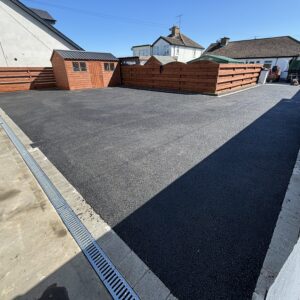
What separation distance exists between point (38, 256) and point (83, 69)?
13922 mm

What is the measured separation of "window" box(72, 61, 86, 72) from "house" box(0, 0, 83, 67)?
4.67 m

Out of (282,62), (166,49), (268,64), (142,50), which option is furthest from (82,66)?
(142,50)

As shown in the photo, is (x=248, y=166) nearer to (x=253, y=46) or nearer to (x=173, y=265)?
(x=173, y=265)

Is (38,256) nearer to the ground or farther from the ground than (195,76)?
nearer to the ground

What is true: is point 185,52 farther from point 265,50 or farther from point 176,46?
point 265,50

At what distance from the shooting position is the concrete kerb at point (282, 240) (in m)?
1.39

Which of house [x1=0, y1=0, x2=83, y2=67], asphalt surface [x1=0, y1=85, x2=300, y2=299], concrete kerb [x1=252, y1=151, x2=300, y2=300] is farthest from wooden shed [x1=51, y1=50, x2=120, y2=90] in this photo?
concrete kerb [x1=252, y1=151, x2=300, y2=300]

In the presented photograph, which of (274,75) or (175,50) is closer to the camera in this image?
(274,75)

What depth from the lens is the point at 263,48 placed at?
23094 millimetres

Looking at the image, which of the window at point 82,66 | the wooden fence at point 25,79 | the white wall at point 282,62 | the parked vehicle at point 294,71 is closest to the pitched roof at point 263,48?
the white wall at point 282,62

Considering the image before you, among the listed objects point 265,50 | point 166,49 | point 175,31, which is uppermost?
point 175,31

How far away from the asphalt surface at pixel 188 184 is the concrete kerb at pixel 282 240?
57 mm

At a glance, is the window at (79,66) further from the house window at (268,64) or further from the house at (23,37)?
the house window at (268,64)

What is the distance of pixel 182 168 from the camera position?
2.97 metres
